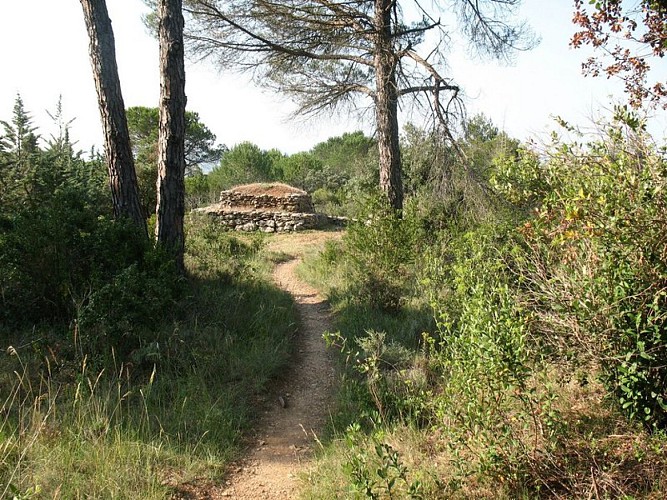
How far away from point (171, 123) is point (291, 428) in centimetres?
455

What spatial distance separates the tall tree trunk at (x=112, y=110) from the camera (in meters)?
6.29

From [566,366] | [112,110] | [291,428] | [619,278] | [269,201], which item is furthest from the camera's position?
[269,201]

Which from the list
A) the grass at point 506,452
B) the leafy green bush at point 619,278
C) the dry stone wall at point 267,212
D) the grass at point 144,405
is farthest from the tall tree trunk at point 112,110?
the dry stone wall at point 267,212

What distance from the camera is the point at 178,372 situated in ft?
15.5

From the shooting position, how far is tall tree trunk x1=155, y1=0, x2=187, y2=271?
6.55 meters

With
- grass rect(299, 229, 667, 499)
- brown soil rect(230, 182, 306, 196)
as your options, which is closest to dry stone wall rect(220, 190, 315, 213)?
brown soil rect(230, 182, 306, 196)

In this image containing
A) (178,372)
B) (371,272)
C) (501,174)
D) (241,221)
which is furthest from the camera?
(241,221)

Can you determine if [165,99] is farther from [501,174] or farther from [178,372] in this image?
[501,174]

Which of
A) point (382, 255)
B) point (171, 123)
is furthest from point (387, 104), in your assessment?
point (171, 123)

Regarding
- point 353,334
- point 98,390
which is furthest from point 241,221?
point 98,390

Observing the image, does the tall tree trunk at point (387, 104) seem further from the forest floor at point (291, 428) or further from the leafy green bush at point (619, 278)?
the leafy green bush at point (619, 278)

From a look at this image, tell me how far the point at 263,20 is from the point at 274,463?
9.14 meters

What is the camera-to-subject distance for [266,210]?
60.5ft

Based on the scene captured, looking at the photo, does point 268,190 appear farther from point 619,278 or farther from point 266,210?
point 619,278
